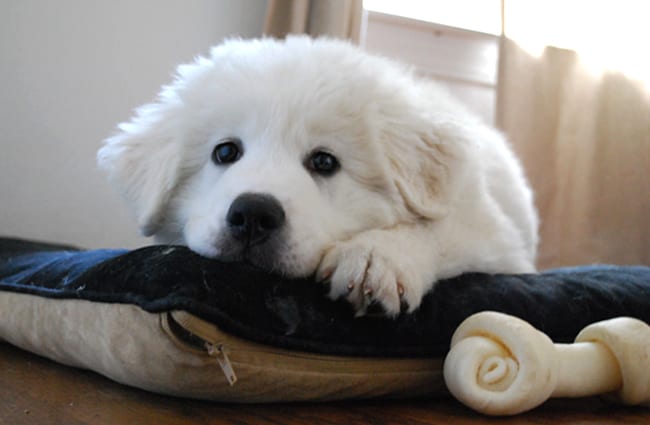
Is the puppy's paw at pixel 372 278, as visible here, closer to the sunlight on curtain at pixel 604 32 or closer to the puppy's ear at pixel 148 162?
the puppy's ear at pixel 148 162

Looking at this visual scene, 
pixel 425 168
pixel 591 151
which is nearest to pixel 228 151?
pixel 425 168

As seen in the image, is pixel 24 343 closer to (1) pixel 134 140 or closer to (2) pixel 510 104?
(1) pixel 134 140

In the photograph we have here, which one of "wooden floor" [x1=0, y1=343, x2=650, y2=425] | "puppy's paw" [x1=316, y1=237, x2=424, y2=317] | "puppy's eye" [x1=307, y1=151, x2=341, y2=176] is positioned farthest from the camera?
"puppy's eye" [x1=307, y1=151, x2=341, y2=176]

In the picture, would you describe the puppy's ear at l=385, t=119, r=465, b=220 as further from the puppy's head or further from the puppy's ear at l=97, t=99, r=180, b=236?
the puppy's ear at l=97, t=99, r=180, b=236

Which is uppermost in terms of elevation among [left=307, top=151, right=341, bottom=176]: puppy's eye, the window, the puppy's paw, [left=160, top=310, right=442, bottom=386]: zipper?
the window

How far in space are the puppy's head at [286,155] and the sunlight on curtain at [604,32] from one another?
7.69 feet

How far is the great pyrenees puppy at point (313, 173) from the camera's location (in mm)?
1469

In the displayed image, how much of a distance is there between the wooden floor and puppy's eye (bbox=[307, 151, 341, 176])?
1.91 ft

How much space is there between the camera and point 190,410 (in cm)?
123

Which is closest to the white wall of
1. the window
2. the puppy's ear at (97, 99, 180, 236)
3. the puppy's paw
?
the window

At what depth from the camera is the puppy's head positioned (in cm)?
151

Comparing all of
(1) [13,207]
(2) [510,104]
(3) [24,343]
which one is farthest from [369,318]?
(2) [510,104]

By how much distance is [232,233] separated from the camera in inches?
58.5

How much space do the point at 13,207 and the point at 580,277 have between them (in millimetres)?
2619
